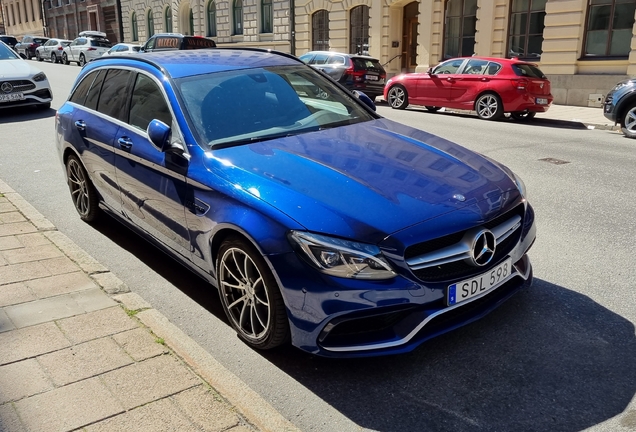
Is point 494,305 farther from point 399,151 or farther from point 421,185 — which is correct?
point 399,151

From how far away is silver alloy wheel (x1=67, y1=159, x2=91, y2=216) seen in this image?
5633 mm

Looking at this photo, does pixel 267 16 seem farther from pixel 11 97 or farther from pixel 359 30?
pixel 11 97

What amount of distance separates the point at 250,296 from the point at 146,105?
190 centimetres

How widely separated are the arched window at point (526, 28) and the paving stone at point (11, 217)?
17884 millimetres

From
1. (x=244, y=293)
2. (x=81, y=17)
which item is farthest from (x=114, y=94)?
(x=81, y=17)

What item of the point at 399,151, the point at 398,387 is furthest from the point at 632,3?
the point at 398,387

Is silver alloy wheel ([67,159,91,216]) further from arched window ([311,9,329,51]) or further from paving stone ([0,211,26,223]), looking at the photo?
arched window ([311,9,329,51])

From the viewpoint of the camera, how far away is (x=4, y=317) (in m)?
3.75

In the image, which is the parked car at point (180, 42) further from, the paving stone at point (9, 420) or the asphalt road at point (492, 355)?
the paving stone at point (9, 420)

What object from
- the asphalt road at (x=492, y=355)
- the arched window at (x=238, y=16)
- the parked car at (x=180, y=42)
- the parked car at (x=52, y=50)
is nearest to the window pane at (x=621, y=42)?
the parked car at (x=180, y=42)

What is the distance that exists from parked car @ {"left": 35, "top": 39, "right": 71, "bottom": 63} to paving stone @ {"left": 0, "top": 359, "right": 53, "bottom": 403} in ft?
123

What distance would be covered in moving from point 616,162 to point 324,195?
7.31 m

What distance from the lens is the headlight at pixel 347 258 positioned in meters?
2.92

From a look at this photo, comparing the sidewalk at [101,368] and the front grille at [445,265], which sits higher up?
the front grille at [445,265]
